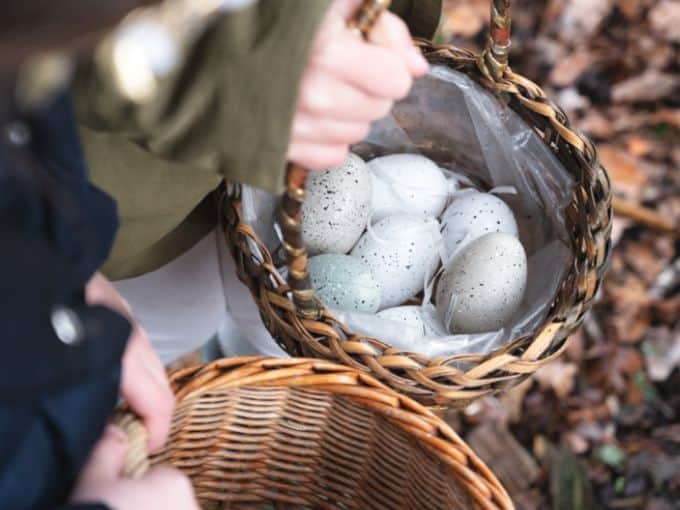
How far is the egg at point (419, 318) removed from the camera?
41.3 inches

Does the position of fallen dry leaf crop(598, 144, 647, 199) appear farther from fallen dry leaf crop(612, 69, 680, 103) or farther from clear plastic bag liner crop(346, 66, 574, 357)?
clear plastic bag liner crop(346, 66, 574, 357)

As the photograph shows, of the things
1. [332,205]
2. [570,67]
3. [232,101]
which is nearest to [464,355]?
[332,205]

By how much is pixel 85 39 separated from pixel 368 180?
895 mm

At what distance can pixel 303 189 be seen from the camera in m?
0.72

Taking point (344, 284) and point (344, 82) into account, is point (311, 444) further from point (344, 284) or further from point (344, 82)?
point (344, 82)

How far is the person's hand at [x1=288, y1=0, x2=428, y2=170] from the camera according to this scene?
625mm

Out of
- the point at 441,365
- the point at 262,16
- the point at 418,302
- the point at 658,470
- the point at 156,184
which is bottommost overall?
the point at 658,470

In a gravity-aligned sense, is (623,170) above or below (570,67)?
below

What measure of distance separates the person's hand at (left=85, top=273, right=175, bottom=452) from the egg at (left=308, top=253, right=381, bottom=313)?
1.26 ft

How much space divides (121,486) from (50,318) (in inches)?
5.5

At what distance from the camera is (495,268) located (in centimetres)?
104

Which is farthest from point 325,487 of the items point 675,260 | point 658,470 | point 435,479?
point 675,260

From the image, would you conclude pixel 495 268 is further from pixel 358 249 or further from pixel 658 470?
pixel 658 470

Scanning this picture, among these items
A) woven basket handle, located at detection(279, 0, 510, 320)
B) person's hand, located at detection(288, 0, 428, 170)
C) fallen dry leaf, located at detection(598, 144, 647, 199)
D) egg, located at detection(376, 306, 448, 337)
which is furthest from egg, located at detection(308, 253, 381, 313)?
fallen dry leaf, located at detection(598, 144, 647, 199)
